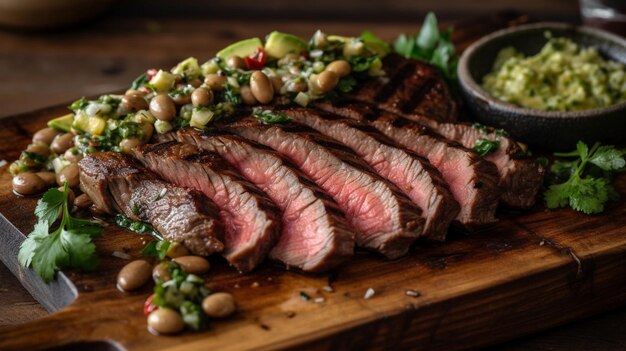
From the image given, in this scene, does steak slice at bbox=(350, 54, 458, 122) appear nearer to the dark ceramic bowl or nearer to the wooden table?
the dark ceramic bowl

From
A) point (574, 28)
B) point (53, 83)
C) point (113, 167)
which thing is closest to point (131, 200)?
point (113, 167)

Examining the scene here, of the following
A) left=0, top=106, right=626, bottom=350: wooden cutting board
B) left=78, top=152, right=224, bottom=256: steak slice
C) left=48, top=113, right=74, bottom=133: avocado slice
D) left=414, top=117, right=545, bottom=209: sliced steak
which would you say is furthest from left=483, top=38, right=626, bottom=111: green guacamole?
left=48, top=113, right=74, bottom=133: avocado slice

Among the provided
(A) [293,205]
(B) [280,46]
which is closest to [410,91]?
(B) [280,46]

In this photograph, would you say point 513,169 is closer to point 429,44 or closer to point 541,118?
point 541,118

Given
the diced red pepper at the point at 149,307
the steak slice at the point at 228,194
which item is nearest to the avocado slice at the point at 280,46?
the steak slice at the point at 228,194

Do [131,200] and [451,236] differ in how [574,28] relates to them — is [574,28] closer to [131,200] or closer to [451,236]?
[451,236]

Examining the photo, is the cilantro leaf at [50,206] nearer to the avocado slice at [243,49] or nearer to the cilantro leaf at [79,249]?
the cilantro leaf at [79,249]
